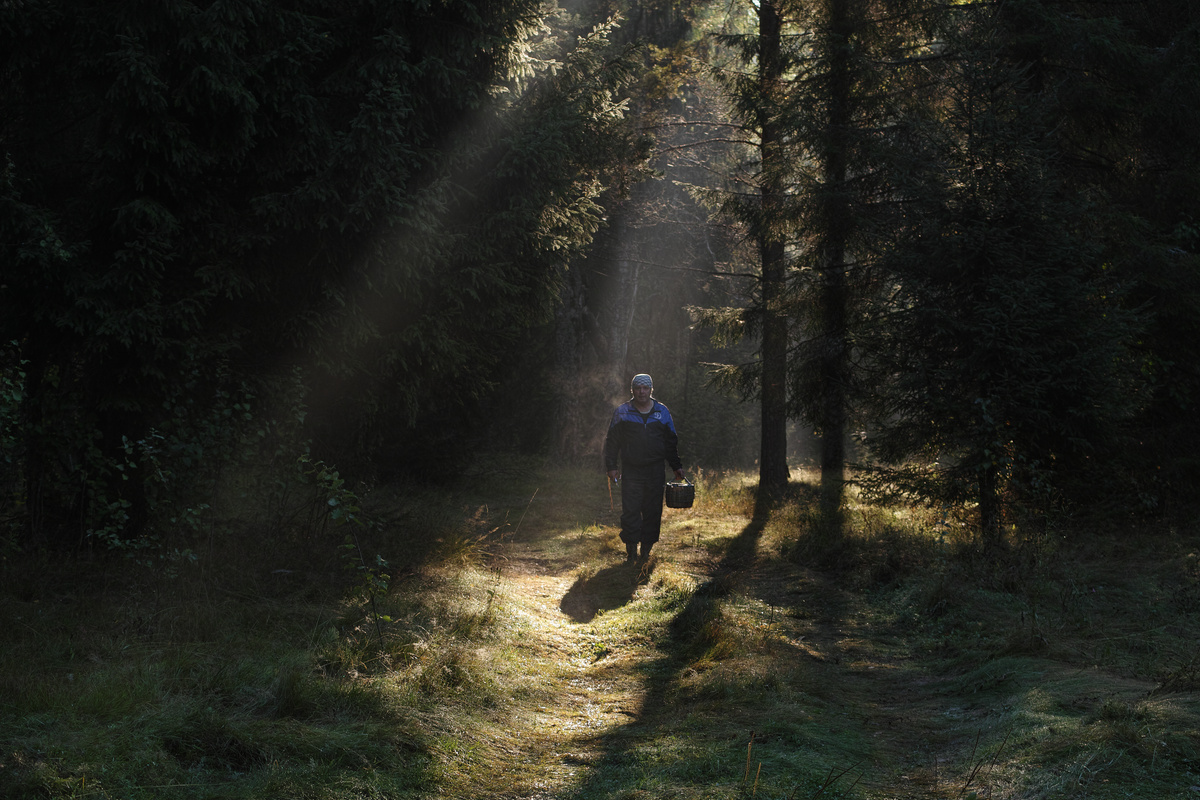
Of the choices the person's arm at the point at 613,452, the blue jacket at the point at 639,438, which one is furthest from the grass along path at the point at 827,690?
the blue jacket at the point at 639,438

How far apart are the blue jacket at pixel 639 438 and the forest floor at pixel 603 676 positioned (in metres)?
1.22

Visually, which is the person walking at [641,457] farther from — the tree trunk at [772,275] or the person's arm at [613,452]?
the tree trunk at [772,275]

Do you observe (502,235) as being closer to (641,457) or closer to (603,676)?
(641,457)

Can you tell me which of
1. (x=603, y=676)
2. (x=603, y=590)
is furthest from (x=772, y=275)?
(x=603, y=676)

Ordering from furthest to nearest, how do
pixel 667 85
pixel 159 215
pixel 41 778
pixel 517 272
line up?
pixel 667 85, pixel 517 272, pixel 159 215, pixel 41 778

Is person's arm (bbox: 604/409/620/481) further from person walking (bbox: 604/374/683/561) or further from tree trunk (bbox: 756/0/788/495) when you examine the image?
tree trunk (bbox: 756/0/788/495)

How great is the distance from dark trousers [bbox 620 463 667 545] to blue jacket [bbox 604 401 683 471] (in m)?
0.12

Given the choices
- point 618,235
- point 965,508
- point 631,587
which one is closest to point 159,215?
point 631,587

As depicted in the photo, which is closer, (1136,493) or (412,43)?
(412,43)

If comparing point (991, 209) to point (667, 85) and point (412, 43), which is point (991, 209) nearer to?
point (412, 43)

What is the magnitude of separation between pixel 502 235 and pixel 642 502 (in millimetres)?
3364

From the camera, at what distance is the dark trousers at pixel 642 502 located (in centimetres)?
938

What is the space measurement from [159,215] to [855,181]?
9939 mm

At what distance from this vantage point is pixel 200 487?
6.61m
